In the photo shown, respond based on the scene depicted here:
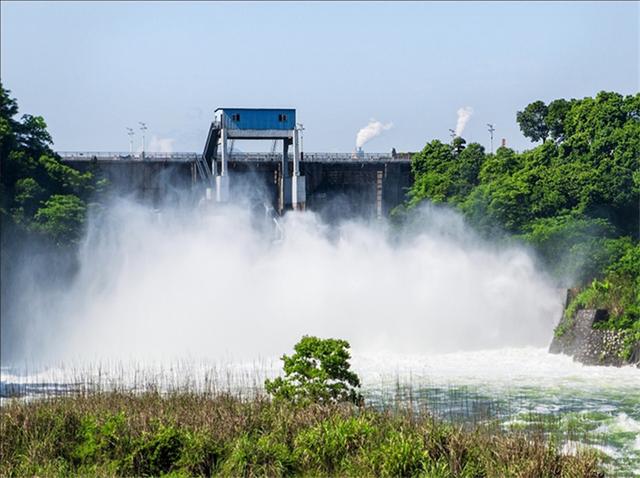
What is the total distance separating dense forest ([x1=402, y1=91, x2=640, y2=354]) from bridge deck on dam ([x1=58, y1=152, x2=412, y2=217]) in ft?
26.2

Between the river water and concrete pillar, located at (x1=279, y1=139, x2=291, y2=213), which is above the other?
concrete pillar, located at (x1=279, y1=139, x2=291, y2=213)

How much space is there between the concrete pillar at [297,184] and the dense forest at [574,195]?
739cm

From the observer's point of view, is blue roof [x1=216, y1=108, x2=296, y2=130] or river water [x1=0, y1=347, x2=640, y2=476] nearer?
river water [x1=0, y1=347, x2=640, y2=476]

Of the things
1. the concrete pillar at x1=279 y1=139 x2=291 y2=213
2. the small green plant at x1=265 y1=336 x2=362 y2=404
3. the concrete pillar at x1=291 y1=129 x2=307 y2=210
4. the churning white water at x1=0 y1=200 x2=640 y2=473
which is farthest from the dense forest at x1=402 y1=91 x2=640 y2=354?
the small green plant at x1=265 y1=336 x2=362 y2=404

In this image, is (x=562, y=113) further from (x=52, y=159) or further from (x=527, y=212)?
(x=52, y=159)

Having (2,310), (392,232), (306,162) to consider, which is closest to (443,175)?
(392,232)

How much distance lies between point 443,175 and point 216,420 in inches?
1933

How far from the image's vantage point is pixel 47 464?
974 inches

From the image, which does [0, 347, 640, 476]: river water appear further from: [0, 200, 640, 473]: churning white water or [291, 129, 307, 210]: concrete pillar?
[291, 129, 307, 210]: concrete pillar

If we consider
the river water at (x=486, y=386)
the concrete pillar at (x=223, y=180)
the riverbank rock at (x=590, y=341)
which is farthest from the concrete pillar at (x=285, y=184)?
the riverbank rock at (x=590, y=341)

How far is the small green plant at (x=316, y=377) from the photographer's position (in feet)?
94.2

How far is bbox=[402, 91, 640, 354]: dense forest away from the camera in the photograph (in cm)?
5378

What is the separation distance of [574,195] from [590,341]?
1618 centimetres

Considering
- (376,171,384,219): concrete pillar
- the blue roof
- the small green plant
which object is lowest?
the small green plant
